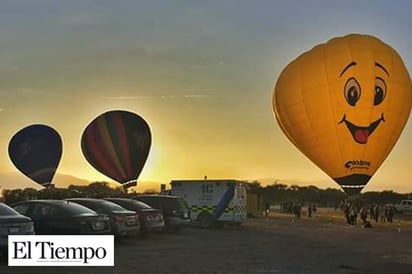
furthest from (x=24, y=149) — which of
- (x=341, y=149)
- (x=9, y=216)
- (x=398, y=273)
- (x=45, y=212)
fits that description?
(x=398, y=273)

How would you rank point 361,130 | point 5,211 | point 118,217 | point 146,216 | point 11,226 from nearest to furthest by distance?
point 11,226
point 5,211
point 118,217
point 146,216
point 361,130

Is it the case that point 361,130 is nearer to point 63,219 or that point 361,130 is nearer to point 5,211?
point 63,219

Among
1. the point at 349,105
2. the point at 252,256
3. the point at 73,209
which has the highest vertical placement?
the point at 349,105

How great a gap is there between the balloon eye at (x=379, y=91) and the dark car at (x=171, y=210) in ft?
37.8

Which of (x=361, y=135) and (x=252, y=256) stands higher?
(x=361, y=135)

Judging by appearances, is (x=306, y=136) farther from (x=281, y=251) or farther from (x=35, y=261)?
(x=35, y=261)

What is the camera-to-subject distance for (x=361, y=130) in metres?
35.3

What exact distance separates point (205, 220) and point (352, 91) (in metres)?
9.73

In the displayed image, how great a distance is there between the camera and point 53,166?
159 ft

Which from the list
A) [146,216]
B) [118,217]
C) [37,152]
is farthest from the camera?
[37,152]

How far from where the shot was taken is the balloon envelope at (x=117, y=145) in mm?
43000

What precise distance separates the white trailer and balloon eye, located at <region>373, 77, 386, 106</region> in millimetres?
8148

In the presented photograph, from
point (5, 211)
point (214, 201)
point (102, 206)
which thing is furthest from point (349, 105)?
point (5, 211)

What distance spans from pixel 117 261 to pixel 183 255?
2.47m
